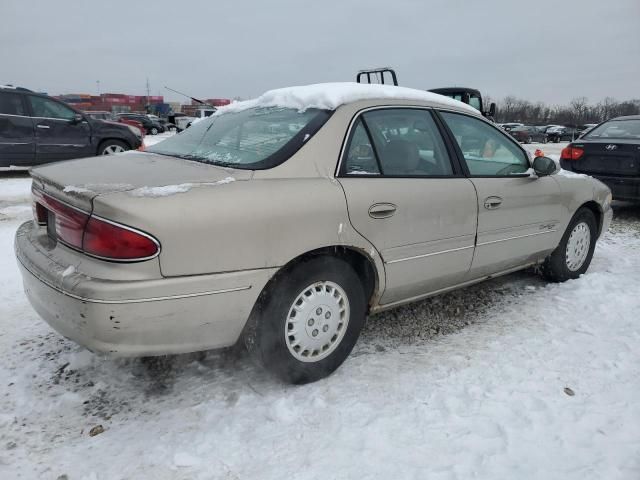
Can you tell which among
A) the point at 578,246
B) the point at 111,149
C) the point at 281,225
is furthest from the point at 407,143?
the point at 111,149

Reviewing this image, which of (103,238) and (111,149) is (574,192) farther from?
(111,149)

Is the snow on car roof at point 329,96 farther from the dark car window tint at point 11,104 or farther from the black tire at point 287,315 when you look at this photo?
the dark car window tint at point 11,104

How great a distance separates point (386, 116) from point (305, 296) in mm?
1191

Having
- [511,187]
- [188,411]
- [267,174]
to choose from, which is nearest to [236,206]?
[267,174]

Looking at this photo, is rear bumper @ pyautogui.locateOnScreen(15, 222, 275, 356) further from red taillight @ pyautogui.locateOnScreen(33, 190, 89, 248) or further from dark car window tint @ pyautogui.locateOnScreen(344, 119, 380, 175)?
dark car window tint @ pyautogui.locateOnScreen(344, 119, 380, 175)

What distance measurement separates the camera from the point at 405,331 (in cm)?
327

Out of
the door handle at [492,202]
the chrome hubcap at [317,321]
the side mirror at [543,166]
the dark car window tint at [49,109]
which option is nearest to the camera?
the chrome hubcap at [317,321]

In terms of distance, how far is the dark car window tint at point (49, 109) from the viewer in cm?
876

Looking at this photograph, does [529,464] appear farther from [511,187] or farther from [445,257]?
[511,187]

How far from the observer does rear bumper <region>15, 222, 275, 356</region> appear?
1958 millimetres

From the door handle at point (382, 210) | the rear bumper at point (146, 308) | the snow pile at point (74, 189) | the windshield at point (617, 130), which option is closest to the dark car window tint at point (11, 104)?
the rear bumper at point (146, 308)

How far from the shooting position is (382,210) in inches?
103

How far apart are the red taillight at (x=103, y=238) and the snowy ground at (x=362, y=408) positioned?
2.76 ft

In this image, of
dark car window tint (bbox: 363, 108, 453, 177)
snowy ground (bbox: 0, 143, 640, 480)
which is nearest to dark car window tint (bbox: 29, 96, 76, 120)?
snowy ground (bbox: 0, 143, 640, 480)
